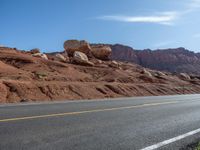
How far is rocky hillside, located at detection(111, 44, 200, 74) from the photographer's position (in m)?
136

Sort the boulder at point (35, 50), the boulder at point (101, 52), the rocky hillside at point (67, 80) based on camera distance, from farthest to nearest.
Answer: the boulder at point (101, 52), the boulder at point (35, 50), the rocky hillside at point (67, 80)

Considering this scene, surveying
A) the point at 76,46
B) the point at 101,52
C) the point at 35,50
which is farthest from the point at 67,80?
the point at 101,52

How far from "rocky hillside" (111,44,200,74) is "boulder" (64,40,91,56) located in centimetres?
7874

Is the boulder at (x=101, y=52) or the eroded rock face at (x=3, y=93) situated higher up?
the eroded rock face at (x=3, y=93)

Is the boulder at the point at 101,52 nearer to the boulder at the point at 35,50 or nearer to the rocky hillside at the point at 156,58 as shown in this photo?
the boulder at the point at 35,50

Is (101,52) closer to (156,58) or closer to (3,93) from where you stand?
(3,93)

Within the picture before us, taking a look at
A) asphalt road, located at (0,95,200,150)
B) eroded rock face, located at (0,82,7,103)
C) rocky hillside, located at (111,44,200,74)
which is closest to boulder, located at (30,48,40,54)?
eroded rock face, located at (0,82,7,103)

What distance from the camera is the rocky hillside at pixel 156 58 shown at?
135500mm

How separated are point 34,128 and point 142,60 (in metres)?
135

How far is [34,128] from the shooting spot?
7.44 m

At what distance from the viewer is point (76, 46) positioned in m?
57.1

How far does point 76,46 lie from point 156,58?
87798 millimetres

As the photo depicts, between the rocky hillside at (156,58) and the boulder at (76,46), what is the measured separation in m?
78.7

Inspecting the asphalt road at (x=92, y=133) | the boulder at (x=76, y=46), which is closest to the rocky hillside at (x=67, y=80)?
the boulder at (x=76, y=46)
